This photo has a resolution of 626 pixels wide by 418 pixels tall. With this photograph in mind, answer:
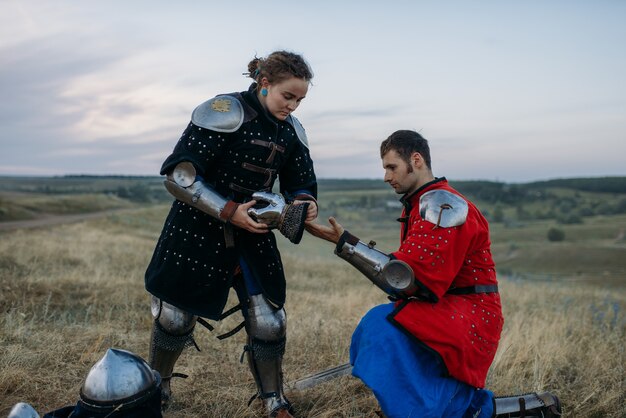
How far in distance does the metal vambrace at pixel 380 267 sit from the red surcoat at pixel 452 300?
6 cm

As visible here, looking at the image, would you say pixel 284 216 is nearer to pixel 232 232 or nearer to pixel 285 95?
pixel 232 232

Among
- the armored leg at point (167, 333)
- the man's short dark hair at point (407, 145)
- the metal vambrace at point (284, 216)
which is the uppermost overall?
the man's short dark hair at point (407, 145)

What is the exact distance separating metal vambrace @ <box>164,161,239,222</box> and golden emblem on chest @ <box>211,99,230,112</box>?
366mm

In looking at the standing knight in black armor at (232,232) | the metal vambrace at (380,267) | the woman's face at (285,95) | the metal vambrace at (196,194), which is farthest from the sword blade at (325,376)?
the woman's face at (285,95)

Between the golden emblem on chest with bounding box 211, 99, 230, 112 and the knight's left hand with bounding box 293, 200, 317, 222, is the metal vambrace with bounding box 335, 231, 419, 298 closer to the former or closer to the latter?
the knight's left hand with bounding box 293, 200, 317, 222

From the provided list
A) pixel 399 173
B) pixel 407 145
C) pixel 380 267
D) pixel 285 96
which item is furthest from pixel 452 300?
pixel 285 96

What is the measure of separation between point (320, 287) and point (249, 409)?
21.8 ft

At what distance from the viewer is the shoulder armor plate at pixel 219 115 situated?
11.2 ft

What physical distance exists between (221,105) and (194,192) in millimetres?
546

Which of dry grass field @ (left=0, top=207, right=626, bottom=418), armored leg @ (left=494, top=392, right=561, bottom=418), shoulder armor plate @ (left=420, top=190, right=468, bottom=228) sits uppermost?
shoulder armor plate @ (left=420, top=190, right=468, bottom=228)

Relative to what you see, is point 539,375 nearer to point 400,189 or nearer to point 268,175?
point 400,189

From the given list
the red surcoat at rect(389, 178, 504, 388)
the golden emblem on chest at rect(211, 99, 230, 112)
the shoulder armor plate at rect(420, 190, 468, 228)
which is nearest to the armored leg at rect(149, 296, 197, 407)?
the golden emblem on chest at rect(211, 99, 230, 112)

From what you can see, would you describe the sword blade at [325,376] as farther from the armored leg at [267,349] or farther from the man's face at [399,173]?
the man's face at [399,173]

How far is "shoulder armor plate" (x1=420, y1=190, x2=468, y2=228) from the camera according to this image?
2.88 m
